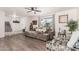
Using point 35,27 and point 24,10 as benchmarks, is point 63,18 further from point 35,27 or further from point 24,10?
point 24,10

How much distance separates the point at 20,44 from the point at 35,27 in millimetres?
552

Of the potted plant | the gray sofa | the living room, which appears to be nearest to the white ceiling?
the living room

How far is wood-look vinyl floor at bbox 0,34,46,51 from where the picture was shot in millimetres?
2314

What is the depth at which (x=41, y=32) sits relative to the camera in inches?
96.3

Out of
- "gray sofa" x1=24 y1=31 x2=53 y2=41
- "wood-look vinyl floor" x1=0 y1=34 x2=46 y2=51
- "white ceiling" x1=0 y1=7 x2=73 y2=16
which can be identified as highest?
"white ceiling" x1=0 y1=7 x2=73 y2=16

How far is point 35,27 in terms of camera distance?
2418mm

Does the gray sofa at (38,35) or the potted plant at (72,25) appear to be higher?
the potted plant at (72,25)

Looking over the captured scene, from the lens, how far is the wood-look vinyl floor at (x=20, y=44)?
231 centimetres

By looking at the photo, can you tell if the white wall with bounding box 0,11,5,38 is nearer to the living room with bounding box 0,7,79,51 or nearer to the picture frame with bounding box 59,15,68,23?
the living room with bounding box 0,7,79,51

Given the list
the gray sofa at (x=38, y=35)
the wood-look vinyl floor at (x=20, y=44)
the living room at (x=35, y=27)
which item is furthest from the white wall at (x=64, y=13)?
the wood-look vinyl floor at (x=20, y=44)

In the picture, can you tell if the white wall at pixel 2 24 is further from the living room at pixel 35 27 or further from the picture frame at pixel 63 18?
the picture frame at pixel 63 18
